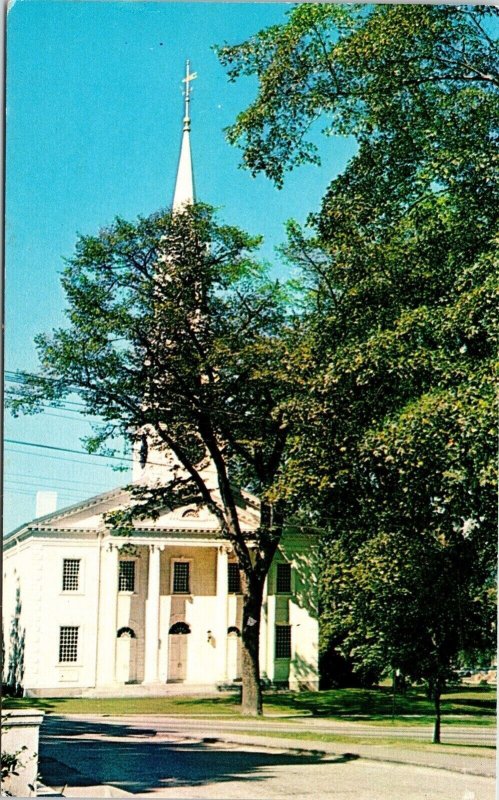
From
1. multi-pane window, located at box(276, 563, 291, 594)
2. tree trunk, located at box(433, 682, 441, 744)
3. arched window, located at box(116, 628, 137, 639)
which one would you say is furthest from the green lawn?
multi-pane window, located at box(276, 563, 291, 594)

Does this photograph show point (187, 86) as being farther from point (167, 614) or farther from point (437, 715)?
point (437, 715)

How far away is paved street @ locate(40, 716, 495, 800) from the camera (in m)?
4.59

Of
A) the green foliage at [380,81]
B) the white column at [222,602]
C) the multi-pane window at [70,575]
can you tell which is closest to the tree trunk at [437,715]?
the white column at [222,602]

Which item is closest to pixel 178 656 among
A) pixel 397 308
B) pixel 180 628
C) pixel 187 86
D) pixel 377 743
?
pixel 180 628

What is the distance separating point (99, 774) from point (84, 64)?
2946 mm

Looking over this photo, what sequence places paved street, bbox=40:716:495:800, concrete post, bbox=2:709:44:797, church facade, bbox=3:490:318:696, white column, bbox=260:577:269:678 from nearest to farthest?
concrete post, bbox=2:709:44:797 < paved street, bbox=40:716:495:800 < church facade, bbox=3:490:318:696 < white column, bbox=260:577:269:678

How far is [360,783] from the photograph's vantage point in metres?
4.69

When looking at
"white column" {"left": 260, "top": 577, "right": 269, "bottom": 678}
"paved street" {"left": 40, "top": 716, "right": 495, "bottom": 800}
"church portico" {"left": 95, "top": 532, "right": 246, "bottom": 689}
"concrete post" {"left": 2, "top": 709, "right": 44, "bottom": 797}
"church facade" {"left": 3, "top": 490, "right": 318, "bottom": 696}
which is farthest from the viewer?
"white column" {"left": 260, "top": 577, "right": 269, "bottom": 678}

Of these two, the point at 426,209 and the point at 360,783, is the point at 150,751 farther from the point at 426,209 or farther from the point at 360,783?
the point at 426,209

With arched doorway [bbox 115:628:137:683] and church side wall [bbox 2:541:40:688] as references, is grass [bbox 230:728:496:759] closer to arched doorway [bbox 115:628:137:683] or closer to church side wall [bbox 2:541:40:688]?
arched doorway [bbox 115:628:137:683]

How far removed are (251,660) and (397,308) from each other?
5.61ft

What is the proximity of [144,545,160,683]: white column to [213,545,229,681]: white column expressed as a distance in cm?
27

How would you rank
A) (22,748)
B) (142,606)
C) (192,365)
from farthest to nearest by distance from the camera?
1. (192,365)
2. (142,606)
3. (22,748)

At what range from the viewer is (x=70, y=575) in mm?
4824
